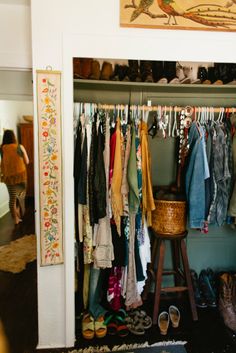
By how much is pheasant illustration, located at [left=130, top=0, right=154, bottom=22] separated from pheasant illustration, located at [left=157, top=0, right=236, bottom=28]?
2.5 inches

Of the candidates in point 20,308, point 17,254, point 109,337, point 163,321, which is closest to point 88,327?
point 109,337

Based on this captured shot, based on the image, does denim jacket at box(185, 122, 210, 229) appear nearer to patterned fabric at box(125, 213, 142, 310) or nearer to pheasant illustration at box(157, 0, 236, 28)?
patterned fabric at box(125, 213, 142, 310)

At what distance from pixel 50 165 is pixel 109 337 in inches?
53.2

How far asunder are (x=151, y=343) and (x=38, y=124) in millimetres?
1716

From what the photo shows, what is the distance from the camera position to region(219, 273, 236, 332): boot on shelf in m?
2.07

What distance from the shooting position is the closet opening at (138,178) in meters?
1.82

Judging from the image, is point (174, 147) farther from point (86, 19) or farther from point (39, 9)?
point (39, 9)

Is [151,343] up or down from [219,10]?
down

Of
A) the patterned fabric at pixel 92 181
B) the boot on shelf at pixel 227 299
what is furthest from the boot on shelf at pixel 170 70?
the boot on shelf at pixel 227 299

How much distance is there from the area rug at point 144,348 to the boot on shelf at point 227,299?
0.45m

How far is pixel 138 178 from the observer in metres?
1.85

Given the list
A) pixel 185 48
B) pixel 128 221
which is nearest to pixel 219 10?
pixel 185 48

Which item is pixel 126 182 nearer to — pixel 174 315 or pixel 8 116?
pixel 174 315

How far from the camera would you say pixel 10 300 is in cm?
237
